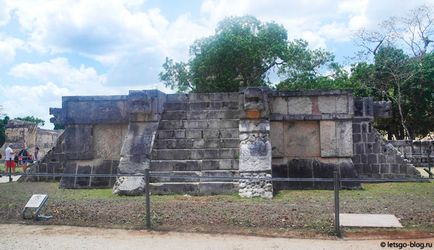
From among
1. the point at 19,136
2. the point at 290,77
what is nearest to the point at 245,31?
the point at 290,77

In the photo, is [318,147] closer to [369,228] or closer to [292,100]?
[292,100]

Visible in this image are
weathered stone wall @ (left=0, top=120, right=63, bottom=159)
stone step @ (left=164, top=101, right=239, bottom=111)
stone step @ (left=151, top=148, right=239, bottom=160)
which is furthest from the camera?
weathered stone wall @ (left=0, top=120, right=63, bottom=159)

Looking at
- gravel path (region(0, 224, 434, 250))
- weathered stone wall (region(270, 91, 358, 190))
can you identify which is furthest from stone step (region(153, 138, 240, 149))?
gravel path (region(0, 224, 434, 250))

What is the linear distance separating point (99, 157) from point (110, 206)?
3.44 m

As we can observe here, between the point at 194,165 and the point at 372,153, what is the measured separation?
15.3 ft

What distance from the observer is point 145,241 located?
543cm

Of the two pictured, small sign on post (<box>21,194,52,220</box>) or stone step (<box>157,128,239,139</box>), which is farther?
stone step (<box>157,128,239,139</box>)

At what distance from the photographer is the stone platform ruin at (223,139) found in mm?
8891

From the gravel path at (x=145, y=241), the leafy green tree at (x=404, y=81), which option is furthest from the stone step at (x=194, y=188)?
the leafy green tree at (x=404, y=81)

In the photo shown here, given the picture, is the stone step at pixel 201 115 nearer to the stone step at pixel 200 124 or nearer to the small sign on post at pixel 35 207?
the stone step at pixel 200 124

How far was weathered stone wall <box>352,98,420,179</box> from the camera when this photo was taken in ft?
35.8

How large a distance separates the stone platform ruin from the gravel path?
8.93ft

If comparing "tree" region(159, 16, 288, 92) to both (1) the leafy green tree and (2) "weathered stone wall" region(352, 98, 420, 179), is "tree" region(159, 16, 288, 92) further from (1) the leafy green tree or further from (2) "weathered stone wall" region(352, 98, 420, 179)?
(2) "weathered stone wall" region(352, 98, 420, 179)

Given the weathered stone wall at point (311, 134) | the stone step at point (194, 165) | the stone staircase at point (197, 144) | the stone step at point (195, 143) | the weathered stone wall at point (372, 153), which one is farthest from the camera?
the weathered stone wall at point (372, 153)
